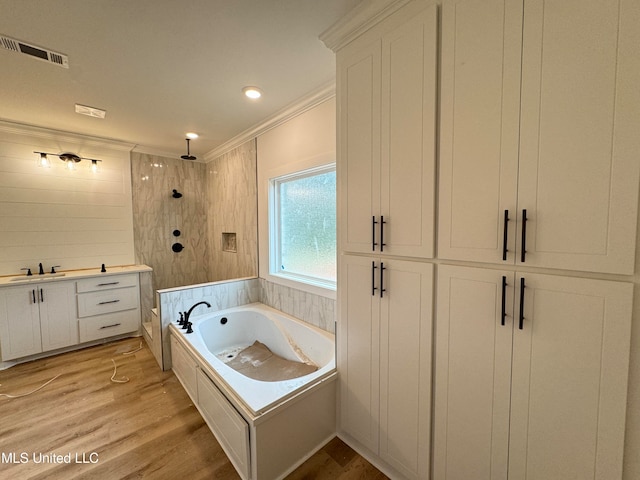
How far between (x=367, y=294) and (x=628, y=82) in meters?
1.26

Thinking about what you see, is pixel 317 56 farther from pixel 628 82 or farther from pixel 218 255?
pixel 218 255

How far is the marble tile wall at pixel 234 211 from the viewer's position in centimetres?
324

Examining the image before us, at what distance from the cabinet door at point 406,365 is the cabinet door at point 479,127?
0.81 feet

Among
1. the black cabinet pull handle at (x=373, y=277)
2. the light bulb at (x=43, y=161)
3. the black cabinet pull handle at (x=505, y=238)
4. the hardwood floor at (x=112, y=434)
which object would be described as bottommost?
the hardwood floor at (x=112, y=434)

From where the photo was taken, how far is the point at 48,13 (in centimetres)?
138

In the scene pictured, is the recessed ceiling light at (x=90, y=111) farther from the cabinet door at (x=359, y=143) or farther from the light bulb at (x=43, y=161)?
the cabinet door at (x=359, y=143)

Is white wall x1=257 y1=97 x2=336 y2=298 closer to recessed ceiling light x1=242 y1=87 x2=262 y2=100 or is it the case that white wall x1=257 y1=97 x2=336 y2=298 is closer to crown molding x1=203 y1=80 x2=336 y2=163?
crown molding x1=203 y1=80 x2=336 y2=163

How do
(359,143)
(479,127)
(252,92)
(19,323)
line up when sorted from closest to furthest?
(479,127)
(359,143)
(252,92)
(19,323)

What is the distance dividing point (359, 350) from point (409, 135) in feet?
4.09

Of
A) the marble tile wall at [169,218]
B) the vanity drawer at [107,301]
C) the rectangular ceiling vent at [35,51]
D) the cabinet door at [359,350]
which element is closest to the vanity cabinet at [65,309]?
the vanity drawer at [107,301]

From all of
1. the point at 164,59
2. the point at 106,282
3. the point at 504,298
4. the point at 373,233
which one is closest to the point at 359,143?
the point at 373,233

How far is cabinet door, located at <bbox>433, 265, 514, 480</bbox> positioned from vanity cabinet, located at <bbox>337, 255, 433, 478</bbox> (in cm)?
7

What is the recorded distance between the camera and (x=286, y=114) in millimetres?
2564

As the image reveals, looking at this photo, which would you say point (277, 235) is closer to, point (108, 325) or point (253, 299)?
point (253, 299)
